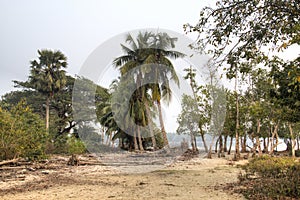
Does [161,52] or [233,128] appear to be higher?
[161,52]

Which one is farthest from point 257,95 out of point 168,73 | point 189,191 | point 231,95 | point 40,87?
point 40,87

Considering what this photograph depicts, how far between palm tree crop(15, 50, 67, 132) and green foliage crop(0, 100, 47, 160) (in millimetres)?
16587

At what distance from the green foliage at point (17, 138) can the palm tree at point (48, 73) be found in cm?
1659

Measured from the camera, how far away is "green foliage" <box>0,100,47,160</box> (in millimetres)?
14039

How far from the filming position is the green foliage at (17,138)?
1404 centimetres

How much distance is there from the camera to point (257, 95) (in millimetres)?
23031

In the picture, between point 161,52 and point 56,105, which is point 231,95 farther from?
point 56,105

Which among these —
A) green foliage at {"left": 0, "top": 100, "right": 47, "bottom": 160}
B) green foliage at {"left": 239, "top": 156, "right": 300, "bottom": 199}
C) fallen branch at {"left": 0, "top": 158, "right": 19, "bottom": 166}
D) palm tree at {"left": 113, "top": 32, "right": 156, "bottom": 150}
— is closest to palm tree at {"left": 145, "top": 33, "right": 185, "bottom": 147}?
palm tree at {"left": 113, "top": 32, "right": 156, "bottom": 150}

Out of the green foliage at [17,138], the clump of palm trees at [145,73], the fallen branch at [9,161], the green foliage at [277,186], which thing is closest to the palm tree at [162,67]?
the clump of palm trees at [145,73]

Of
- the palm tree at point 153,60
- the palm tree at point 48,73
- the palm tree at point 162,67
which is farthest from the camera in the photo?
the palm tree at point 48,73

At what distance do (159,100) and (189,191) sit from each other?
17.1 metres

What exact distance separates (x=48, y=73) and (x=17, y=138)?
1934 centimetres

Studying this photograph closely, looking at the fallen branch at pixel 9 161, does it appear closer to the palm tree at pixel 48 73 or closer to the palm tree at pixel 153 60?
the palm tree at pixel 153 60

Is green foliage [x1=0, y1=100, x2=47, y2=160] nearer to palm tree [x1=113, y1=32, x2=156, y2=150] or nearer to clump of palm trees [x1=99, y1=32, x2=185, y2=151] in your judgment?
clump of palm trees [x1=99, y1=32, x2=185, y2=151]
